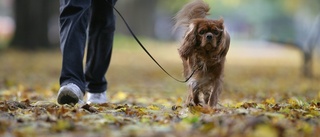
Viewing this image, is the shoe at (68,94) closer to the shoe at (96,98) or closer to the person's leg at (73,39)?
the person's leg at (73,39)

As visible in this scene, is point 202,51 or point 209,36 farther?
point 202,51

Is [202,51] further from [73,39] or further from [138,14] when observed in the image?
[138,14]

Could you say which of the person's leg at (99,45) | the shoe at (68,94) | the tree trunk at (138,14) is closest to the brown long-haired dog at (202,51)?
the person's leg at (99,45)

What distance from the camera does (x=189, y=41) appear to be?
5.63 m

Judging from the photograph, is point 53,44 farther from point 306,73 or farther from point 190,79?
point 190,79

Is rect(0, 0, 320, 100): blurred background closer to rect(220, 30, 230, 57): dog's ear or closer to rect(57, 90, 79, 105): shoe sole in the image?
rect(220, 30, 230, 57): dog's ear

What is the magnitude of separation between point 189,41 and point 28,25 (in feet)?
58.8

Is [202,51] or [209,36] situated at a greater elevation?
[209,36]

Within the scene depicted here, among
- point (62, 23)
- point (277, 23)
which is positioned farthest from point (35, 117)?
point (277, 23)

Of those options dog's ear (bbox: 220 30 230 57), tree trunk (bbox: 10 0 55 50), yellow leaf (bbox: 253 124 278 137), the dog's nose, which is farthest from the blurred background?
yellow leaf (bbox: 253 124 278 137)

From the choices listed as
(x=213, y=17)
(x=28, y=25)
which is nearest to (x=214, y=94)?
(x=213, y=17)

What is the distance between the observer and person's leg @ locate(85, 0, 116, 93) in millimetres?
6391

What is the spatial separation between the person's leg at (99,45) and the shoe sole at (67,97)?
92 cm

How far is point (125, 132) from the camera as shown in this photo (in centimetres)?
401
